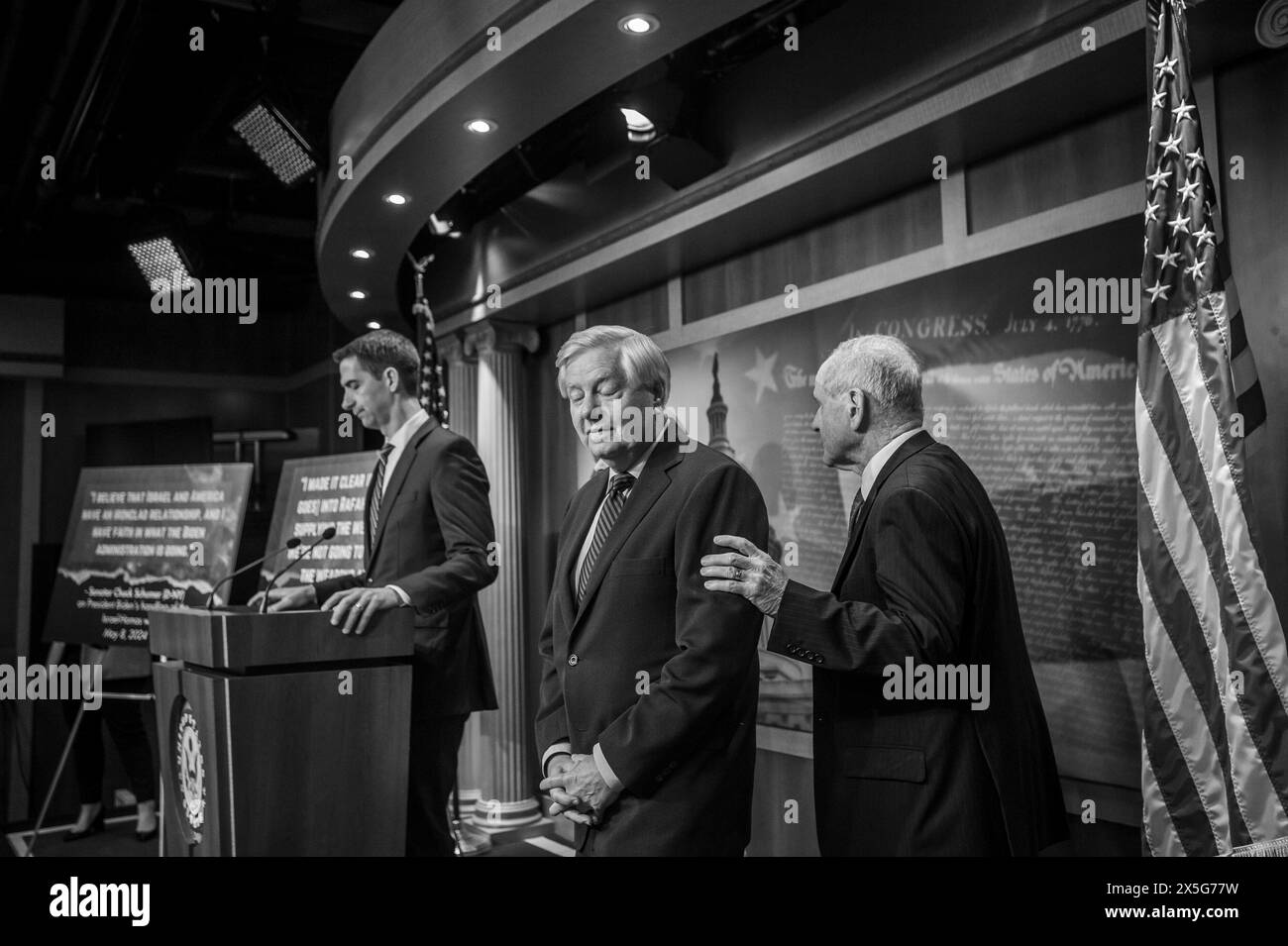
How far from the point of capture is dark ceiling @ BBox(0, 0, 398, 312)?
3.98m

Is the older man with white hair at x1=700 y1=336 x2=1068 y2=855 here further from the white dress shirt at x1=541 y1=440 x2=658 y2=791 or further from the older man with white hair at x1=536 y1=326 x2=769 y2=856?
the white dress shirt at x1=541 y1=440 x2=658 y2=791

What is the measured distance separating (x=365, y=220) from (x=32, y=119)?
1.94 metres

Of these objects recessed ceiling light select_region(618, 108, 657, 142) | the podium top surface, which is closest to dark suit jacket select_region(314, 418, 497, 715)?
the podium top surface

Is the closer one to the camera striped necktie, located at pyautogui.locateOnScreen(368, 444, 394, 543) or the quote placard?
striped necktie, located at pyautogui.locateOnScreen(368, 444, 394, 543)

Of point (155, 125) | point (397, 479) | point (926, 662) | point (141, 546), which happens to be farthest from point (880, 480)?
point (155, 125)

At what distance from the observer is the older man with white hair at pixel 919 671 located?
5.09 feet

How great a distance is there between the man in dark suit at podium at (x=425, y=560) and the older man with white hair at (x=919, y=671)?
1.01m

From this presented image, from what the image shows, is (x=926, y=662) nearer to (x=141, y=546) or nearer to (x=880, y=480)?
(x=880, y=480)

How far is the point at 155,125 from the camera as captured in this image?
16.5ft

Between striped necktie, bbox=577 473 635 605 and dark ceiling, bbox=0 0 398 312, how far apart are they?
9.41ft

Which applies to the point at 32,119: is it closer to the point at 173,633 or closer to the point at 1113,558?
the point at 173,633

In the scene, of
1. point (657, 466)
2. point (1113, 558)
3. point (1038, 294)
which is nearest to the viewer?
point (657, 466)

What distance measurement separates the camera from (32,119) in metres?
4.69

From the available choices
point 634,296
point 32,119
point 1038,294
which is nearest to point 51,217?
point 32,119
